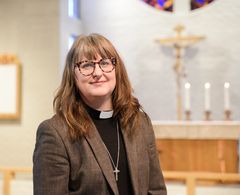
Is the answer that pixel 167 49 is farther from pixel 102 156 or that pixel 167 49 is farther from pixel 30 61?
pixel 102 156

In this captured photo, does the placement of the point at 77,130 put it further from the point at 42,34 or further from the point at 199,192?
the point at 42,34

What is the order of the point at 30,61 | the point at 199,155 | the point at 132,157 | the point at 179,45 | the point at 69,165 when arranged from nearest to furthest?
the point at 69,165, the point at 132,157, the point at 199,155, the point at 30,61, the point at 179,45

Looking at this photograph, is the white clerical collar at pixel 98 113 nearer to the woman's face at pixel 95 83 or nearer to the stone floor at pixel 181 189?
the woman's face at pixel 95 83

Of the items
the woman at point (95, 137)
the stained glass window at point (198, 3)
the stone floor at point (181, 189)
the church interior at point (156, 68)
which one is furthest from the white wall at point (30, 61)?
the woman at point (95, 137)

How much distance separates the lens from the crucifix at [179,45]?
5.89m

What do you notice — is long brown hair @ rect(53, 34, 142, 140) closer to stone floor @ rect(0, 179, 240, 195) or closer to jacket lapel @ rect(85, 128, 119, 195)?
jacket lapel @ rect(85, 128, 119, 195)

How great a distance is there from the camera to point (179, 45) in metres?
6.00

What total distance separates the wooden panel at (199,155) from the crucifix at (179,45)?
3.72 ft

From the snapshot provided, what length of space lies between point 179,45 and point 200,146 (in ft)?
5.91

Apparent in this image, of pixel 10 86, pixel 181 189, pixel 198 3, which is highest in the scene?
pixel 198 3

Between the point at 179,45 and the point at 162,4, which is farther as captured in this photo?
the point at 162,4

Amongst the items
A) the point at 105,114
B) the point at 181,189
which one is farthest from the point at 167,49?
the point at 105,114

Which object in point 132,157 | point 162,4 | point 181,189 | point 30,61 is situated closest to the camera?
point 132,157

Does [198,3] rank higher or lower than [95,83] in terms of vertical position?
higher
